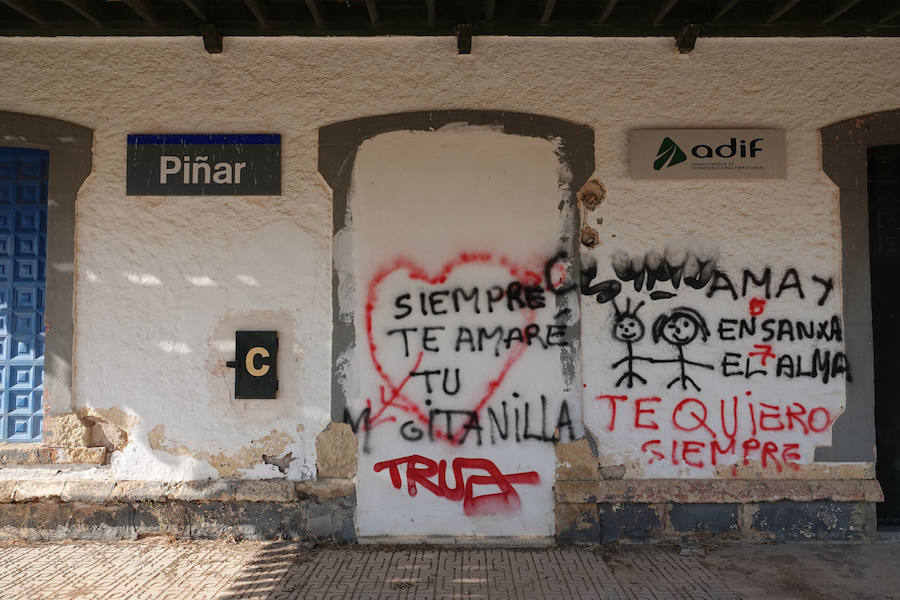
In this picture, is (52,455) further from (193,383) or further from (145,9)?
(145,9)

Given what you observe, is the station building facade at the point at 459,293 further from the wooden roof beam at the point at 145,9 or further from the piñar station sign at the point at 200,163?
the wooden roof beam at the point at 145,9

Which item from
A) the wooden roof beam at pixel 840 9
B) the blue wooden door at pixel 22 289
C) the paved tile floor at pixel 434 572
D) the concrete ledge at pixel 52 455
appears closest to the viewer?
the paved tile floor at pixel 434 572

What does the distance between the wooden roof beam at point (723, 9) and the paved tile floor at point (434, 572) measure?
354cm

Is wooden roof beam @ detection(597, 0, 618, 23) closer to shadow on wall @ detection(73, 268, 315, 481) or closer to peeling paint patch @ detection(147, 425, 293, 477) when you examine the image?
shadow on wall @ detection(73, 268, 315, 481)

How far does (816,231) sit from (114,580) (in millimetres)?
5073

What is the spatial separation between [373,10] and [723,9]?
2.28m

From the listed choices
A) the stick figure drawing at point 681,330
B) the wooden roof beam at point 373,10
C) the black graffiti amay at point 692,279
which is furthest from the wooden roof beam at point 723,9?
the wooden roof beam at point 373,10

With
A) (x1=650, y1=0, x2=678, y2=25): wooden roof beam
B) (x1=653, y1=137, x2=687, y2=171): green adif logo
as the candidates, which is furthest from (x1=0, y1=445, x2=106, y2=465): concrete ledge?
(x1=650, y1=0, x2=678, y2=25): wooden roof beam

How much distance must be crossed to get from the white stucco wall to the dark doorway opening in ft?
1.79

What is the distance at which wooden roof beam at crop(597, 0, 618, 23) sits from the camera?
13.1 ft

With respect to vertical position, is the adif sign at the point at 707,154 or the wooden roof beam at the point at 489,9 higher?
the wooden roof beam at the point at 489,9

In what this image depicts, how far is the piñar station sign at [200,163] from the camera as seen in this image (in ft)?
14.4

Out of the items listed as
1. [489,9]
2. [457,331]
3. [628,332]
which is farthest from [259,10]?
[628,332]

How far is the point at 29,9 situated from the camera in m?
→ 4.13
